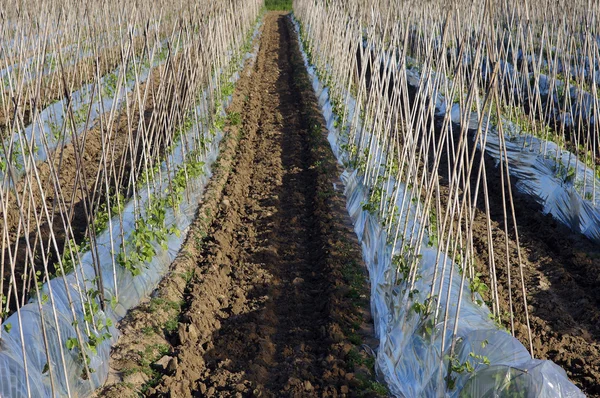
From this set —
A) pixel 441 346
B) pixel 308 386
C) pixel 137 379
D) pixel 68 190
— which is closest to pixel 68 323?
pixel 137 379

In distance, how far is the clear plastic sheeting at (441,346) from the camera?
3.23 metres

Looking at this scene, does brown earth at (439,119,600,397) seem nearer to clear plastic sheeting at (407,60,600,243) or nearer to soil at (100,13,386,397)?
clear plastic sheeting at (407,60,600,243)

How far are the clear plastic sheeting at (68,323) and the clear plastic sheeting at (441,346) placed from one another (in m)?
1.99

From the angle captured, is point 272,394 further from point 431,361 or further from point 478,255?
point 478,255

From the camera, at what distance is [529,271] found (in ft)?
20.4

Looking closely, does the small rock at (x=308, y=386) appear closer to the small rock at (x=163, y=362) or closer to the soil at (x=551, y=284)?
the small rock at (x=163, y=362)

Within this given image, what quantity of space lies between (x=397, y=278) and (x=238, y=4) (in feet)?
50.5

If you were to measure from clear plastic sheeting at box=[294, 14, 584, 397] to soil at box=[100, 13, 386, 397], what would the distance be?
0.65 feet

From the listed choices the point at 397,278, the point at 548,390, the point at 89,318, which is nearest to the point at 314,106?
the point at 397,278

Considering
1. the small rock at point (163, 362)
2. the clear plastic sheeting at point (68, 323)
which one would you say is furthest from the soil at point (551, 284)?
the clear plastic sheeting at point (68, 323)

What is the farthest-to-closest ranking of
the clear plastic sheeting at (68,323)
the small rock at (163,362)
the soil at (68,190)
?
the soil at (68,190) → the small rock at (163,362) → the clear plastic sheeting at (68,323)

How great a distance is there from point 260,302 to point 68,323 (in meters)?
1.77

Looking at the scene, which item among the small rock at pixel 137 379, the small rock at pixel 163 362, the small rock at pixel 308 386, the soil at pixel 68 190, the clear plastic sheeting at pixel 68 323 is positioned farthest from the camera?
the soil at pixel 68 190

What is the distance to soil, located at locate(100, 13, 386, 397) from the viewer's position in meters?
4.39
